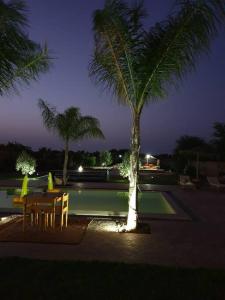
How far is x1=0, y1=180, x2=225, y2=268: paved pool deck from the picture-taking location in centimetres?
527

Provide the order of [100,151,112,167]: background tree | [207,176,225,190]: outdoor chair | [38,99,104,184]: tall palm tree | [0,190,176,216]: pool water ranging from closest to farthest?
1. [0,190,176,216]: pool water
2. [207,176,225,190]: outdoor chair
3. [38,99,104,184]: tall palm tree
4. [100,151,112,167]: background tree

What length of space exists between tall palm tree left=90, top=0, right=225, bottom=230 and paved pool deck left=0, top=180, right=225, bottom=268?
31.5 inches

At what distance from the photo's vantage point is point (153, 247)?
595 cm

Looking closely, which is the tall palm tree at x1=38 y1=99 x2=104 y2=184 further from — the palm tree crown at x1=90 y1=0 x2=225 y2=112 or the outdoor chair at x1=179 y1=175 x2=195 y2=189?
the palm tree crown at x1=90 y1=0 x2=225 y2=112

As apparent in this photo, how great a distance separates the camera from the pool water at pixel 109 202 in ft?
38.4

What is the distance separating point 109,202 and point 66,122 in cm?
548

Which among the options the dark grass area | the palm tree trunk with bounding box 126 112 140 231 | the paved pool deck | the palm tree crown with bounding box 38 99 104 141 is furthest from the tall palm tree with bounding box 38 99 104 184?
the dark grass area

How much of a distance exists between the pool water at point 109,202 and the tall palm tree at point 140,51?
4445mm

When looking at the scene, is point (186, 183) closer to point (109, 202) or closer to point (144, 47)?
point (109, 202)

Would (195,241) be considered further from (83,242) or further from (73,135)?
(73,135)

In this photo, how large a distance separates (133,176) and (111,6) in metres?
3.22

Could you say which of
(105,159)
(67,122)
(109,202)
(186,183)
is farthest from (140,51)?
(105,159)

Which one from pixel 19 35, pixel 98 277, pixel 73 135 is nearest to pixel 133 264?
pixel 98 277

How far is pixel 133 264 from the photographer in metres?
4.92
